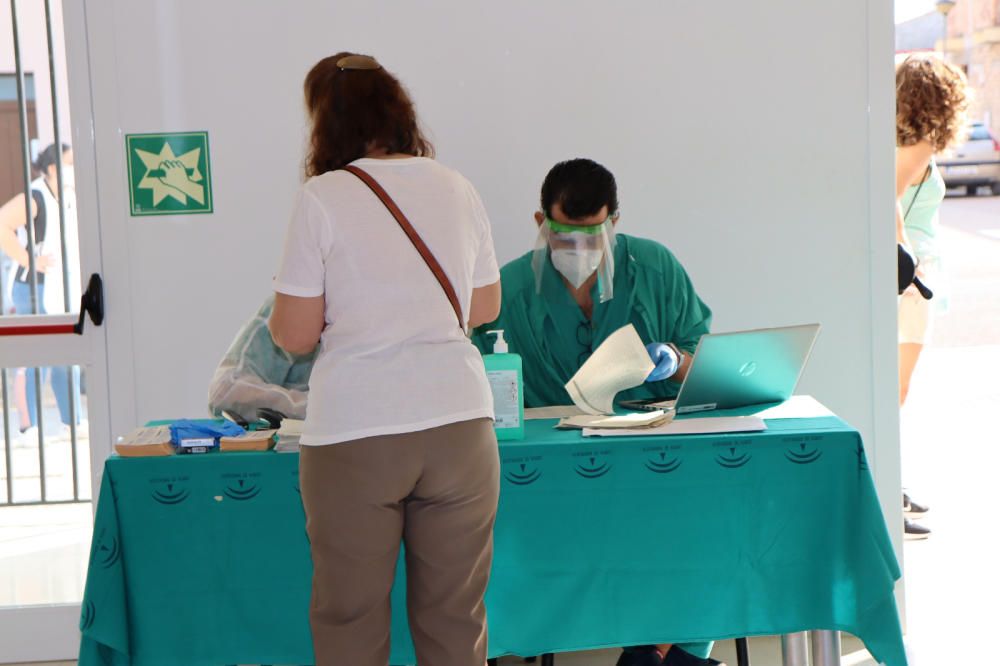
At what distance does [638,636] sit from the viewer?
6.53ft

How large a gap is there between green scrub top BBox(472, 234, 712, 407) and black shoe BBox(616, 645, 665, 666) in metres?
0.57

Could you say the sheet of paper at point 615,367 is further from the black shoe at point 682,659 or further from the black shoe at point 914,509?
the black shoe at point 914,509

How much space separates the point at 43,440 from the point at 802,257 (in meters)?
2.19

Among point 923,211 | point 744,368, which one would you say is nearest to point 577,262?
point 744,368

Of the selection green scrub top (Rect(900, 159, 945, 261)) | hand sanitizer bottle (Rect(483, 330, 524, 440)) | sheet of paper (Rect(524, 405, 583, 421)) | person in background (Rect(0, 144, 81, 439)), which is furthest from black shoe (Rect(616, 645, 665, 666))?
green scrub top (Rect(900, 159, 945, 261))

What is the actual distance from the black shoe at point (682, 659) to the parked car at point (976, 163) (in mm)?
13345

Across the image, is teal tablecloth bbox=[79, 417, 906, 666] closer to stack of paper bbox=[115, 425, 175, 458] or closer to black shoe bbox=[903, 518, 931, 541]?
stack of paper bbox=[115, 425, 175, 458]

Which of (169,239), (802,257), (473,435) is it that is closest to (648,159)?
(802,257)

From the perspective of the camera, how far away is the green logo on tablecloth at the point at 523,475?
1.97 meters

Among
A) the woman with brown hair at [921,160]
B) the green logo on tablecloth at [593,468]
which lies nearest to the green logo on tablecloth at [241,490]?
the green logo on tablecloth at [593,468]

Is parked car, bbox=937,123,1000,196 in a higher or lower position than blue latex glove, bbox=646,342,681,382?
higher

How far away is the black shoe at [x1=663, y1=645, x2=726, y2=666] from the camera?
7.66 feet

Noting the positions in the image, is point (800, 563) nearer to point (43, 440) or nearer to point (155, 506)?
point (155, 506)

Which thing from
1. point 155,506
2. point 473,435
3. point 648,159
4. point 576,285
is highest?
point 648,159
